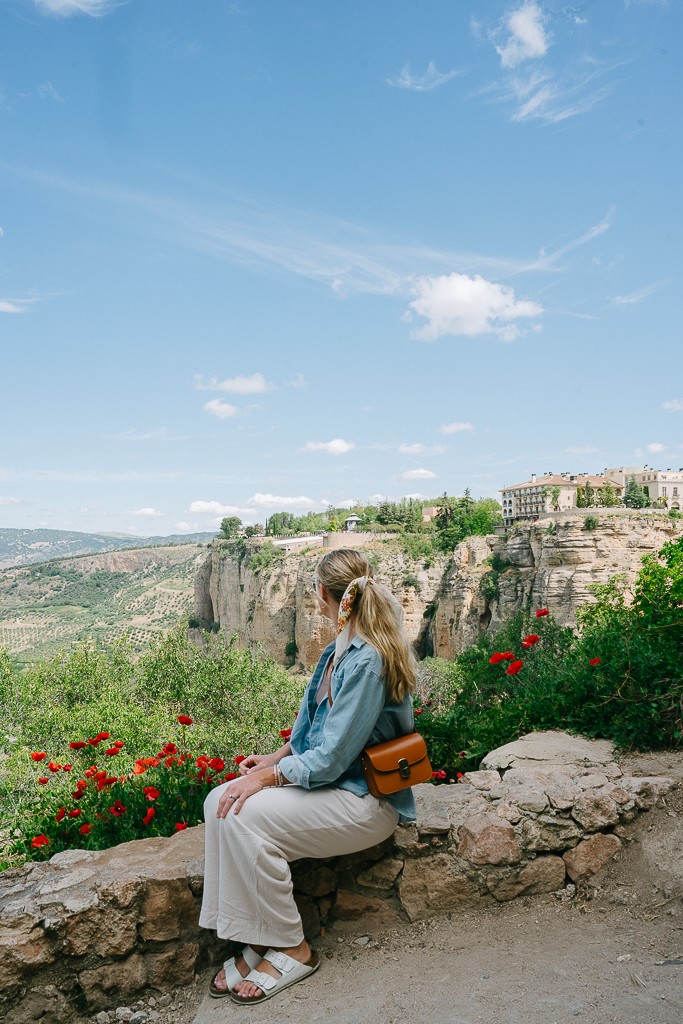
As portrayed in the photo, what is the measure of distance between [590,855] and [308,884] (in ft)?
4.01

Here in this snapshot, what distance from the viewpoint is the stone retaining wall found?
2.39 m

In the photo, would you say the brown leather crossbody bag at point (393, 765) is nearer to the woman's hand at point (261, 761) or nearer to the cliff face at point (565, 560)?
the woman's hand at point (261, 761)

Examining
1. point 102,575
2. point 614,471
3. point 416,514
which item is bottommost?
point 102,575

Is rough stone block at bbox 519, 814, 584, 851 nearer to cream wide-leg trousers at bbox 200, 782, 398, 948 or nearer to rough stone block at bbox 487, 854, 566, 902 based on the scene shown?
rough stone block at bbox 487, 854, 566, 902

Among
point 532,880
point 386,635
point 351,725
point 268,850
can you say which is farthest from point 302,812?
point 532,880

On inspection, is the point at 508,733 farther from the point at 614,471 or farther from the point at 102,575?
the point at 102,575

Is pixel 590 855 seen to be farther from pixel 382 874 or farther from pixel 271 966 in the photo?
pixel 271 966

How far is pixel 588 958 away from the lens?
2.18 m

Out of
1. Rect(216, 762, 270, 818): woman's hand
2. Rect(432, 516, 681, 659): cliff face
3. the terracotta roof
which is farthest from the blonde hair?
the terracotta roof

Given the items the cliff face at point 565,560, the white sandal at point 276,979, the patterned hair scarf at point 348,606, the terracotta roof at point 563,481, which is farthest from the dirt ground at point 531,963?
the terracotta roof at point 563,481

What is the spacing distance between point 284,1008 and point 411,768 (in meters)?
0.91

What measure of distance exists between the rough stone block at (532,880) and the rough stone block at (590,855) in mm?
43

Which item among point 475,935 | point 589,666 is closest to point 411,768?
point 475,935

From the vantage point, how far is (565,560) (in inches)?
689
